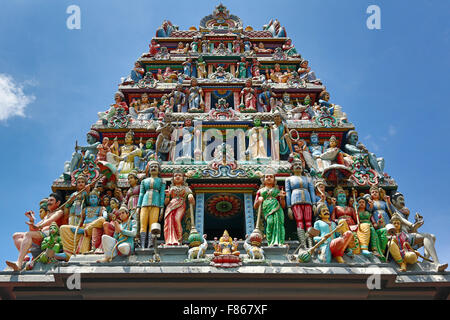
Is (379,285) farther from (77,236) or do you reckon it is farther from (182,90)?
(182,90)

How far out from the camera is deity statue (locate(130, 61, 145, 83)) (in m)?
17.3

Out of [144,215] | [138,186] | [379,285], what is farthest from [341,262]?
[138,186]

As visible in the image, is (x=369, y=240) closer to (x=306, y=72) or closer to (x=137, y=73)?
(x=306, y=72)

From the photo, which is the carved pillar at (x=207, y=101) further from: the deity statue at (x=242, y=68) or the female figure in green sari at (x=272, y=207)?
the female figure in green sari at (x=272, y=207)

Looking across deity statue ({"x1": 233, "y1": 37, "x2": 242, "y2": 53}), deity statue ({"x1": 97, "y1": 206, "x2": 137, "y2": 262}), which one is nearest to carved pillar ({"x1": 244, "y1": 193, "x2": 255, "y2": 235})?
deity statue ({"x1": 97, "y1": 206, "x2": 137, "y2": 262})

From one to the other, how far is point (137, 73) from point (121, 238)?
9.63 meters

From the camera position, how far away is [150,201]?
1037cm

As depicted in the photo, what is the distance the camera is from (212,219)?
1285cm

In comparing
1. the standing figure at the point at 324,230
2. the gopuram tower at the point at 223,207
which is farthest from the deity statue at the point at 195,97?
the standing figure at the point at 324,230

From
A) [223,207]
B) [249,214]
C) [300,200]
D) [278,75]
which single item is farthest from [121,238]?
[278,75]

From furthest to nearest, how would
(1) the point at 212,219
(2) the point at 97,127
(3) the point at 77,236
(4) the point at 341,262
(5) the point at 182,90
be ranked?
(5) the point at 182,90
(2) the point at 97,127
(1) the point at 212,219
(3) the point at 77,236
(4) the point at 341,262

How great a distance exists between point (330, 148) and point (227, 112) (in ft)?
12.1

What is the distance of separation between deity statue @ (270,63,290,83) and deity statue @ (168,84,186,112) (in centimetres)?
415

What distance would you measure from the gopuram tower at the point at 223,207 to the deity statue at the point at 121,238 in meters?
0.03
